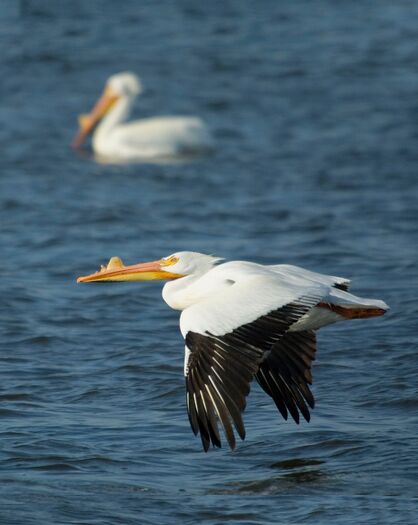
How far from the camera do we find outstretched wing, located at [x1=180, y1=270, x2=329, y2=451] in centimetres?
511

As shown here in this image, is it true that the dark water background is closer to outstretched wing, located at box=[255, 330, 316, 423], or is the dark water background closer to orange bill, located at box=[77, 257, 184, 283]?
outstretched wing, located at box=[255, 330, 316, 423]

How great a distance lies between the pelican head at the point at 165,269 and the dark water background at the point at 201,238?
0.63 m

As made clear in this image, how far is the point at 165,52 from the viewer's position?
17.5m

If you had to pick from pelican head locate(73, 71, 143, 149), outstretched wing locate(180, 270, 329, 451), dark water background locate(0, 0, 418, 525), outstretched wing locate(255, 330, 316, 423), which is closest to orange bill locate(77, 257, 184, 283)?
dark water background locate(0, 0, 418, 525)

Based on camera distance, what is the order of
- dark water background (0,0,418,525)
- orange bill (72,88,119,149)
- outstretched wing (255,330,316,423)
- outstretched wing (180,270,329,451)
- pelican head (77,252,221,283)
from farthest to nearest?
orange bill (72,88,119,149), pelican head (77,252,221,283), outstretched wing (255,330,316,423), dark water background (0,0,418,525), outstretched wing (180,270,329,451)

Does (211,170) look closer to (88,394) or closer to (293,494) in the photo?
(88,394)

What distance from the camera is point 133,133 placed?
1455 cm

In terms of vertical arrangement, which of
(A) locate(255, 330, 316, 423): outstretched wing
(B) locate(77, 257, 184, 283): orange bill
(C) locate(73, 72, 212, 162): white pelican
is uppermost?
(B) locate(77, 257, 184, 283): orange bill

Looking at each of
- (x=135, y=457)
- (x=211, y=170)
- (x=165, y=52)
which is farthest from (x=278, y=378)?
(x=165, y=52)

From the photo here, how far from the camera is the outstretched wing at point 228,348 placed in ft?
16.8

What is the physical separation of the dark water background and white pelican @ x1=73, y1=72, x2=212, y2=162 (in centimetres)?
30

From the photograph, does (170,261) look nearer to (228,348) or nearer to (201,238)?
(228,348)

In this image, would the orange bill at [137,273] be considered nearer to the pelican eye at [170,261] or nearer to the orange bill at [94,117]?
the pelican eye at [170,261]

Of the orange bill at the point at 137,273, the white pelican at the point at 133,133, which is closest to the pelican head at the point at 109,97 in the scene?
the white pelican at the point at 133,133
